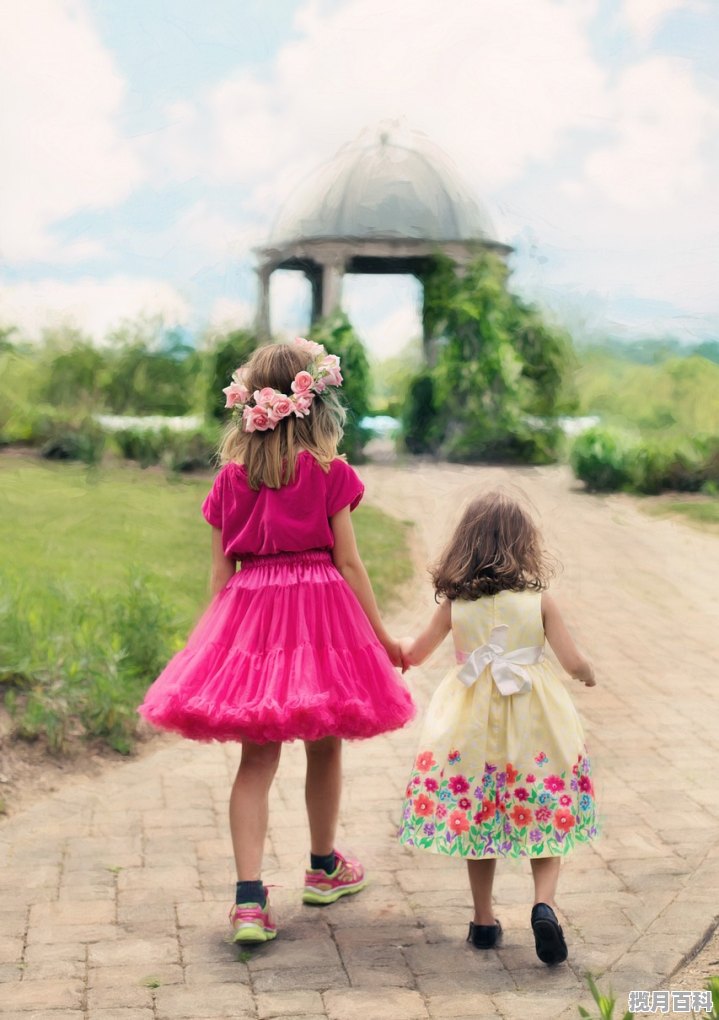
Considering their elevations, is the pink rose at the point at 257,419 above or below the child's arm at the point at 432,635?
above

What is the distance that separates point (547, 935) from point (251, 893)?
69 centimetres

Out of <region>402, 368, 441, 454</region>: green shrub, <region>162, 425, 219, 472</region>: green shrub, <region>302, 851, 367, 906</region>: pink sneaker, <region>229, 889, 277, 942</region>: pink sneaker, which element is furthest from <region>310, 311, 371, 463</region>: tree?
<region>229, 889, 277, 942</region>: pink sneaker

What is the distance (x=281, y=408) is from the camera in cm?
319

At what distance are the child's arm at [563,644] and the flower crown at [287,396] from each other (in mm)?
709

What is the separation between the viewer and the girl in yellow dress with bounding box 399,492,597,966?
3.14 m

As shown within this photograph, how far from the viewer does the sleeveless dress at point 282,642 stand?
3172mm

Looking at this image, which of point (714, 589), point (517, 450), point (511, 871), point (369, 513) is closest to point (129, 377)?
point (517, 450)

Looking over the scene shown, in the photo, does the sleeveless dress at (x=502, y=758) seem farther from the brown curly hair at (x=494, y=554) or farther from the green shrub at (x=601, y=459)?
the green shrub at (x=601, y=459)

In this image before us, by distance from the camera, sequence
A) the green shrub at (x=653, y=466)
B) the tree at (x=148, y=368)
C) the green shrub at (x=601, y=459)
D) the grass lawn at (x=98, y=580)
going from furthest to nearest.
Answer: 1. the green shrub at (x=653, y=466)
2. the green shrub at (x=601, y=459)
3. the tree at (x=148, y=368)
4. the grass lawn at (x=98, y=580)

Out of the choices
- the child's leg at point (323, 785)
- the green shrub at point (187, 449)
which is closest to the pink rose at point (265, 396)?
the child's leg at point (323, 785)

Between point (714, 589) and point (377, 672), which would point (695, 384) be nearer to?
point (377, 672)

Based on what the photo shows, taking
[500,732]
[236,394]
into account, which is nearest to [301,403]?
[236,394]

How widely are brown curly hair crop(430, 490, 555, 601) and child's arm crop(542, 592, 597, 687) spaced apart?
58mm

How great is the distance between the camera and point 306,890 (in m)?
3.53
